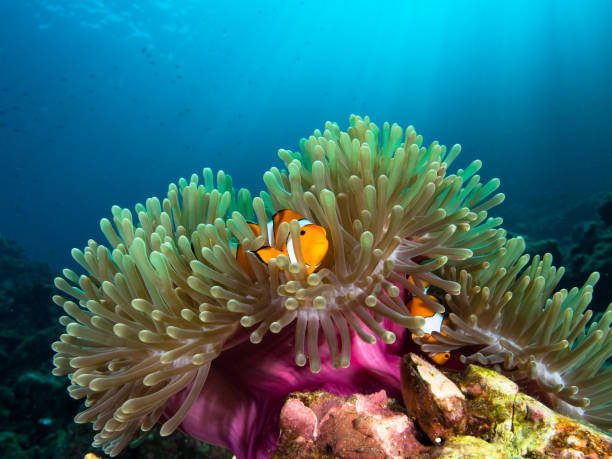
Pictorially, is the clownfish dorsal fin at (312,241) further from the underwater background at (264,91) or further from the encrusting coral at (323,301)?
the underwater background at (264,91)

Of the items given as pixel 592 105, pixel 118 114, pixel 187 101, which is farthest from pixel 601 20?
pixel 118 114

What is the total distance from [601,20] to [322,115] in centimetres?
4057

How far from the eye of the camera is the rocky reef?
44.7 inches

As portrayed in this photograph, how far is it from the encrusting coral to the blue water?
30904 millimetres

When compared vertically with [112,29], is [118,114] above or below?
above

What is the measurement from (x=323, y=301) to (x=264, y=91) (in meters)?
66.6

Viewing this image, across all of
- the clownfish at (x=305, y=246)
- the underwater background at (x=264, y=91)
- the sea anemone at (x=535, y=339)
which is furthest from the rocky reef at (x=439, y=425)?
the underwater background at (x=264, y=91)

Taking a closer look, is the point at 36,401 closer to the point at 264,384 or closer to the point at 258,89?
the point at 264,384

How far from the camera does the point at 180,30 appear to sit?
39.6m

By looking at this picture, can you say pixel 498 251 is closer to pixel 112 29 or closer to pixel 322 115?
pixel 112 29

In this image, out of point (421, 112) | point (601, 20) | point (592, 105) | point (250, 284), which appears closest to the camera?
point (250, 284)

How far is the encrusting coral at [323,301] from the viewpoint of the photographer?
4.42 feet

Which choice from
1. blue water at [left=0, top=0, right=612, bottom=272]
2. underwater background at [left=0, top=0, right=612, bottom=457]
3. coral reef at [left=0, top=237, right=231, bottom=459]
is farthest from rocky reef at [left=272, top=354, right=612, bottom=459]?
blue water at [left=0, top=0, right=612, bottom=272]

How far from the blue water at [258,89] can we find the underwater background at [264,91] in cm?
22
